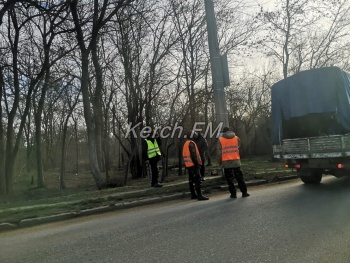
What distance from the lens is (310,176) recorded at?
1060 centimetres

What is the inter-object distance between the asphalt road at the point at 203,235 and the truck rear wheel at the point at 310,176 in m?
2.02

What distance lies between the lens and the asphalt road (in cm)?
453

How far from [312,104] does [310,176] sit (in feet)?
7.51

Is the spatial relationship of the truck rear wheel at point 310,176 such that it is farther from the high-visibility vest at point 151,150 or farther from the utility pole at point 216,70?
the high-visibility vest at point 151,150

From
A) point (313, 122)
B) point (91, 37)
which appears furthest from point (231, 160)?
point (91, 37)

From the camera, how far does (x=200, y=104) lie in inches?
693

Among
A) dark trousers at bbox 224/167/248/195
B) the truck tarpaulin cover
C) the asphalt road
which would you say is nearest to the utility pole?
the truck tarpaulin cover

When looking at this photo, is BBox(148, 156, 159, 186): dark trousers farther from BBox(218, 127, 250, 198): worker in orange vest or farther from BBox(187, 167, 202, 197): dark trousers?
BBox(218, 127, 250, 198): worker in orange vest

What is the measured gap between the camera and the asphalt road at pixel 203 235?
4531 mm

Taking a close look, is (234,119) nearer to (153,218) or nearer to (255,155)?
(255,155)

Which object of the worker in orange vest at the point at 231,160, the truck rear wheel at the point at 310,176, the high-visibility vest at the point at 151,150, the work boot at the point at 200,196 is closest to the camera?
the worker in orange vest at the point at 231,160

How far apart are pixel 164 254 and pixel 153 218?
2447mm

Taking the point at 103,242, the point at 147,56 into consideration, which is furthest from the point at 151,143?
the point at 147,56

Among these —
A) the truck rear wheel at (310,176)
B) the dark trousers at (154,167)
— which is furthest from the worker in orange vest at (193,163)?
the truck rear wheel at (310,176)
